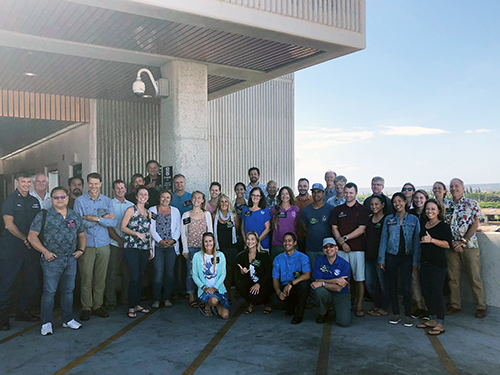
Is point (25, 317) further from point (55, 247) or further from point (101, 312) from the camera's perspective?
point (55, 247)

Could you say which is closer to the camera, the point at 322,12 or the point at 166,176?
the point at 322,12

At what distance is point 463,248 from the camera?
18.9 feet

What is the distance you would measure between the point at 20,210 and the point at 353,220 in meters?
4.37

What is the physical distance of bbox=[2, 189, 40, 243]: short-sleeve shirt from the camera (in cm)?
519

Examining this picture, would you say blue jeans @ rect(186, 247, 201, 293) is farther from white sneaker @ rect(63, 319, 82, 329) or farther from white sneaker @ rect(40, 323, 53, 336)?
white sneaker @ rect(40, 323, 53, 336)

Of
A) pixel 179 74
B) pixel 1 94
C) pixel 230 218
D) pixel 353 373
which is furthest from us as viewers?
pixel 1 94

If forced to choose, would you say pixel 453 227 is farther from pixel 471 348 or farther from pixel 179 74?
pixel 179 74

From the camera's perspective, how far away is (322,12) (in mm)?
6688

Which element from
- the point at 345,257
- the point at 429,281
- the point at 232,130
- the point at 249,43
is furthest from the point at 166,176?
the point at 232,130

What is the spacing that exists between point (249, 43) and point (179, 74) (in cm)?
148

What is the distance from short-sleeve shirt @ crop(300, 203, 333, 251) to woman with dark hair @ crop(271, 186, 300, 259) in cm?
23

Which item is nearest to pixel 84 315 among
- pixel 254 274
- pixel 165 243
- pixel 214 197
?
pixel 165 243

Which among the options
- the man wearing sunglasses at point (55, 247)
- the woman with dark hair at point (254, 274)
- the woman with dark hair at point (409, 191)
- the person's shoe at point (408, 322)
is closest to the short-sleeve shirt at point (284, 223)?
the woman with dark hair at point (254, 274)

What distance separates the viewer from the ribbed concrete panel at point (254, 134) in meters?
16.4
